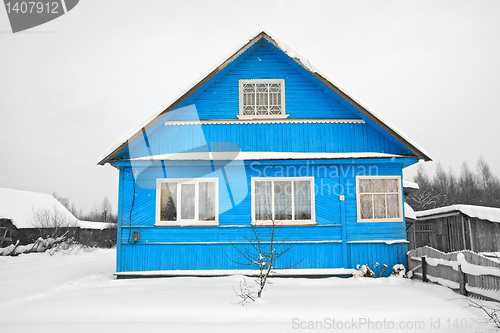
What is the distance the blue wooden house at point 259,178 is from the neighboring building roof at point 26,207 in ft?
75.4

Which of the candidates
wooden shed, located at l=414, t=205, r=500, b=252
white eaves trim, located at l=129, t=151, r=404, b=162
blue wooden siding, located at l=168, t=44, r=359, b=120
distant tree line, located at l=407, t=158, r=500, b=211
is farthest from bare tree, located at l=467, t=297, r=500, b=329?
distant tree line, located at l=407, t=158, r=500, b=211

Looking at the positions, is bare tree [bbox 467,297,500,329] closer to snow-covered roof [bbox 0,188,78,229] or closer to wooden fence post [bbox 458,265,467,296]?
wooden fence post [bbox 458,265,467,296]

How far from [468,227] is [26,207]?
3227 centimetres

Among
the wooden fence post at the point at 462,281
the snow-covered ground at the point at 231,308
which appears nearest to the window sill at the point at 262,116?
the snow-covered ground at the point at 231,308

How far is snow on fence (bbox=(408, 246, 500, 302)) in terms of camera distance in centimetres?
713

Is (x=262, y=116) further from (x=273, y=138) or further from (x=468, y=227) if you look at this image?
(x=468, y=227)

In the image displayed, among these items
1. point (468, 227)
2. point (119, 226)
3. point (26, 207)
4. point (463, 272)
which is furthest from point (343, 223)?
point (26, 207)

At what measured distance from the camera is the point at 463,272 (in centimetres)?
795

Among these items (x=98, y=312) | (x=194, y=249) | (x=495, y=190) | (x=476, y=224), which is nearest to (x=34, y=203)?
(x=194, y=249)

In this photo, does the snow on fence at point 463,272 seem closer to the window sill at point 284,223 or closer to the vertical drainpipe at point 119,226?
the window sill at point 284,223

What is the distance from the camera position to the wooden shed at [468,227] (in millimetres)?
14688

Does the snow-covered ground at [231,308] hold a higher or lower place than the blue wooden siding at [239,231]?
lower

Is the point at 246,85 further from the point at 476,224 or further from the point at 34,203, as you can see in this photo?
the point at 34,203

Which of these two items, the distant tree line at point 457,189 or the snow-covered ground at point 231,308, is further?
the distant tree line at point 457,189
